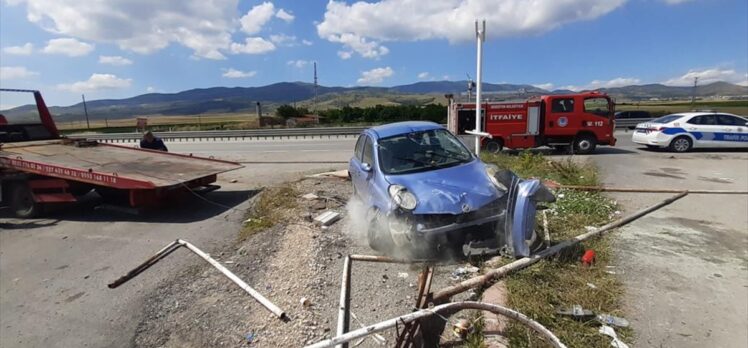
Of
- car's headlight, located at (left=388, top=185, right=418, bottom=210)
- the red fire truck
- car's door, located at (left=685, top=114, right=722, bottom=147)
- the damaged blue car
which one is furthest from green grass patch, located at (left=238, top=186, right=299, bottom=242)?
car's door, located at (left=685, top=114, right=722, bottom=147)

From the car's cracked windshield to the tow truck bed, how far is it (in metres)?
4.31

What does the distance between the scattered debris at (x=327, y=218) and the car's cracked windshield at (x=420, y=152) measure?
4.54 ft

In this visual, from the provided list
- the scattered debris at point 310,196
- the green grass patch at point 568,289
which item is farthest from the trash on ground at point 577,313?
the scattered debris at point 310,196

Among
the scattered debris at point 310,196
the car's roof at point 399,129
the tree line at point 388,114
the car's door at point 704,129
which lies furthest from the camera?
the tree line at point 388,114

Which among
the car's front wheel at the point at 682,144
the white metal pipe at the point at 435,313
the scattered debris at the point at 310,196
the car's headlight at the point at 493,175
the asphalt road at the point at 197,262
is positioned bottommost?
the asphalt road at the point at 197,262

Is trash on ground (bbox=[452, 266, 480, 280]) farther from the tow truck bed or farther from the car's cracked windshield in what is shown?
the tow truck bed

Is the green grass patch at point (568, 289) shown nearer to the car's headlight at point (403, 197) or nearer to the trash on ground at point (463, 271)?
the trash on ground at point (463, 271)

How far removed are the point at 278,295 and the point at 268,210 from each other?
3.63 metres

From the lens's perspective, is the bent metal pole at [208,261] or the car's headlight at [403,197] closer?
the bent metal pole at [208,261]

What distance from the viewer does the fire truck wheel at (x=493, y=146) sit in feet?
49.1

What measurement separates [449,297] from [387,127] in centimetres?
367

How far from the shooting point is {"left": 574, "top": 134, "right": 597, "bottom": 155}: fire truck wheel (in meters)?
14.8

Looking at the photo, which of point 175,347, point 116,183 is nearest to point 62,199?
point 116,183

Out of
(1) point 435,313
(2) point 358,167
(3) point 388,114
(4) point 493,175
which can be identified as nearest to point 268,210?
(2) point 358,167
